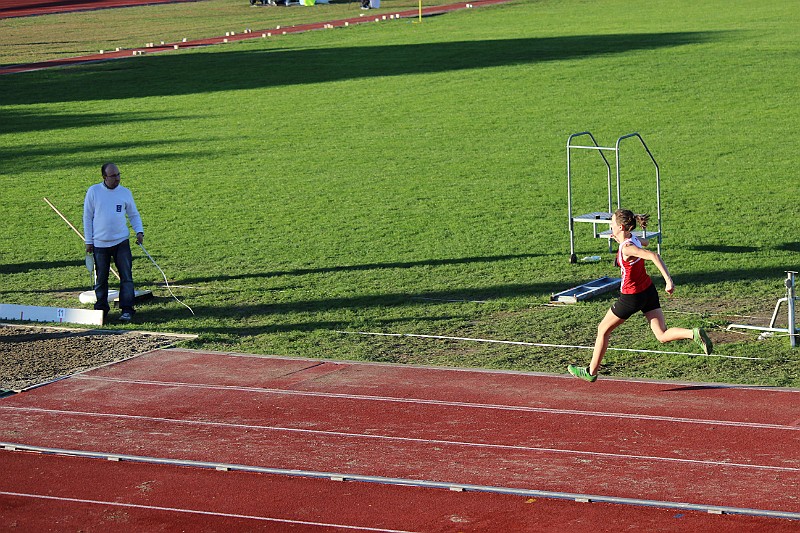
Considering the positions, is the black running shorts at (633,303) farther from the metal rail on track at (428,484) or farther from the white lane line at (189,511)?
the white lane line at (189,511)

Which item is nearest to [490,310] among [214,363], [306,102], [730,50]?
[214,363]

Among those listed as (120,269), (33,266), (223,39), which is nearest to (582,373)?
(120,269)

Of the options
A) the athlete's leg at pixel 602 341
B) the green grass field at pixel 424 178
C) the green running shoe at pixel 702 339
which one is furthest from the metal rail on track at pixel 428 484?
the green grass field at pixel 424 178

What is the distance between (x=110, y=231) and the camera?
51.8ft

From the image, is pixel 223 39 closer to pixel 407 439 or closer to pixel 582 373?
pixel 582 373

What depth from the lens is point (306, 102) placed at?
1387 inches

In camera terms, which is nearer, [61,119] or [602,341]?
[602,341]

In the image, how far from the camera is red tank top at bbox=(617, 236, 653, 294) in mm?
12094

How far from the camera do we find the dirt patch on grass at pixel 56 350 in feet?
45.0

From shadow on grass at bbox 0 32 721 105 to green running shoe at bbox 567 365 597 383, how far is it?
27003mm

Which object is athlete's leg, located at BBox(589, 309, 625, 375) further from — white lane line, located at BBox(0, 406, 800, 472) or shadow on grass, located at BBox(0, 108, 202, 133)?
shadow on grass, located at BBox(0, 108, 202, 133)

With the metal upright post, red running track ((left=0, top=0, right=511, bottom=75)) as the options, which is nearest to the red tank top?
the metal upright post

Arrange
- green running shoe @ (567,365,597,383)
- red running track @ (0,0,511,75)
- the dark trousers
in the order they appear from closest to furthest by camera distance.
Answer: green running shoe @ (567,365,597,383) < the dark trousers < red running track @ (0,0,511,75)

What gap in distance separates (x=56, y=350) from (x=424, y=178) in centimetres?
1137
